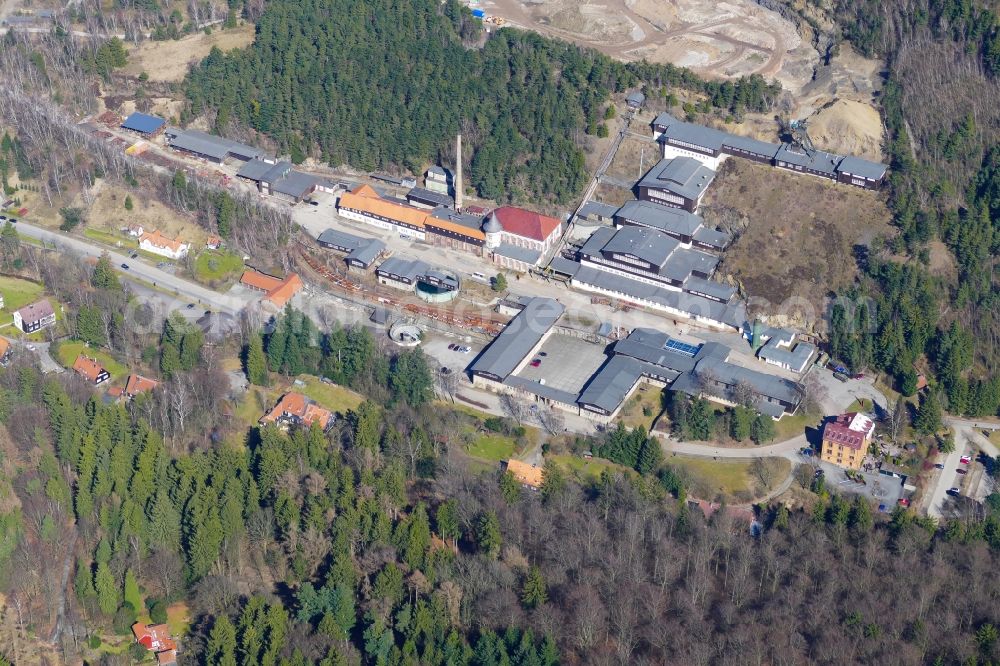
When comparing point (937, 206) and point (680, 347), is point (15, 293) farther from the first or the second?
point (937, 206)

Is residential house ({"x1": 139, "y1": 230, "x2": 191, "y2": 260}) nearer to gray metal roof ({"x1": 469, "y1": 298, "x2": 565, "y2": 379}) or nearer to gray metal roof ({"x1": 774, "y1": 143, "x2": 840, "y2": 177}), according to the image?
gray metal roof ({"x1": 469, "y1": 298, "x2": 565, "y2": 379})

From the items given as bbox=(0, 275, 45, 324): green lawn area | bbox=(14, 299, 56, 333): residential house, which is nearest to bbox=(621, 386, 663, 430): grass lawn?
bbox=(14, 299, 56, 333): residential house

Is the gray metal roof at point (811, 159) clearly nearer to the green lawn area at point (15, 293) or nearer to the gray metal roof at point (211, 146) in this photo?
the gray metal roof at point (211, 146)

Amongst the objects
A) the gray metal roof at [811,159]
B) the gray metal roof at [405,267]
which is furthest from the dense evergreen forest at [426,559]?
the gray metal roof at [811,159]

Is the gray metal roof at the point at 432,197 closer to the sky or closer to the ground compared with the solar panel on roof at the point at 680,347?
closer to the sky

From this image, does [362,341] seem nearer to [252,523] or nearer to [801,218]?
[252,523]
